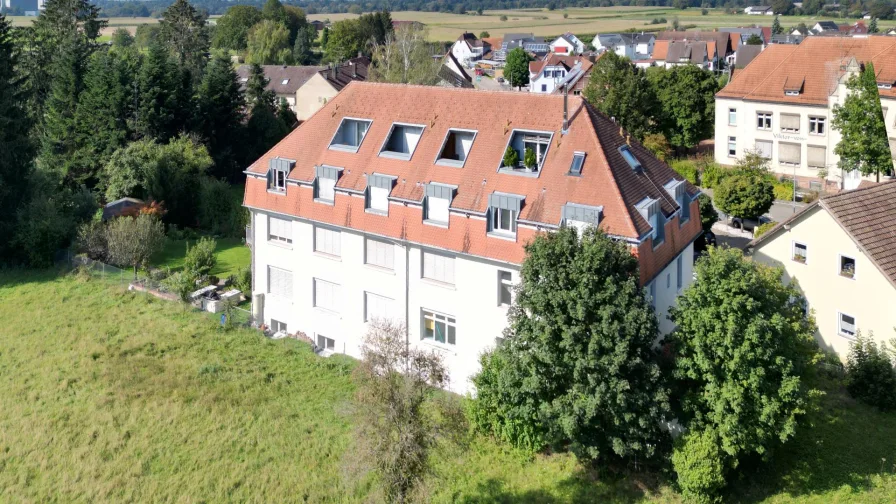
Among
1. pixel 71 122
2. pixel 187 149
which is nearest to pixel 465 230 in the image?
pixel 187 149

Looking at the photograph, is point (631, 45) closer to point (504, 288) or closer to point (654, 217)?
point (654, 217)

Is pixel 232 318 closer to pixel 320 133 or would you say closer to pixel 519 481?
pixel 320 133

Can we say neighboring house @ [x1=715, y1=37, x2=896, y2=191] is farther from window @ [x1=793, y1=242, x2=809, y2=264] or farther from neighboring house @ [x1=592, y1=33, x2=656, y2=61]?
neighboring house @ [x1=592, y1=33, x2=656, y2=61]

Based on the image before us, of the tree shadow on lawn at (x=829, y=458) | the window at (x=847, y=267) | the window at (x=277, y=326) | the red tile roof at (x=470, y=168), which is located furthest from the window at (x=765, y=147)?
the window at (x=277, y=326)

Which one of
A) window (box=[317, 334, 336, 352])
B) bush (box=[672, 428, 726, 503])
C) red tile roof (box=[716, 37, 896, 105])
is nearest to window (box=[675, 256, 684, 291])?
bush (box=[672, 428, 726, 503])

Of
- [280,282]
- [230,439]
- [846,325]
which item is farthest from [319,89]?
[846,325]

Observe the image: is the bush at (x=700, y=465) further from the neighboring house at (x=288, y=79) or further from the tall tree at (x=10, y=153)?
the neighboring house at (x=288, y=79)
